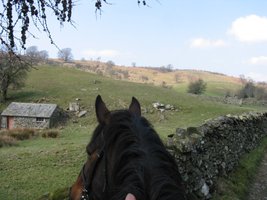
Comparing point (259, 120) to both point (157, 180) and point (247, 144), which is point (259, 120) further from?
point (157, 180)

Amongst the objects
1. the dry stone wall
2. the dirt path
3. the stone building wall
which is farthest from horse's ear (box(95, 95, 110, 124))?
the stone building wall

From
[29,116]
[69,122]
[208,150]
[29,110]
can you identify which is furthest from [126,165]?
[29,110]

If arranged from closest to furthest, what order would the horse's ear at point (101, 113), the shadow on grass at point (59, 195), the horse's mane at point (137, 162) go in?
the horse's mane at point (137, 162)
the horse's ear at point (101, 113)
the shadow on grass at point (59, 195)

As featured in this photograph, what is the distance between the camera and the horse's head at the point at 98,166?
2.07 meters

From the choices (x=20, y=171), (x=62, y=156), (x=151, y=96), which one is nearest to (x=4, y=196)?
(x=20, y=171)

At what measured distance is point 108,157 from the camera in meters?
2.08

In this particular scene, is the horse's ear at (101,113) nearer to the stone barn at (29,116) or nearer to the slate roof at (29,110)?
the stone barn at (29,116)

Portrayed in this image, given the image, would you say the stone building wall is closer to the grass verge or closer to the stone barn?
the stone barn

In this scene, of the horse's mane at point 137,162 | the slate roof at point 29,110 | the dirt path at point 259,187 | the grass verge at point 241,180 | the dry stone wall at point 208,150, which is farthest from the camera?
the slate roof at point 29,110

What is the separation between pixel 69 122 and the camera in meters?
43.2

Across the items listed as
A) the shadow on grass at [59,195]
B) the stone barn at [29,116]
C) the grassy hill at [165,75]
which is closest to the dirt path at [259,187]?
the shadow on grass at [59,195]

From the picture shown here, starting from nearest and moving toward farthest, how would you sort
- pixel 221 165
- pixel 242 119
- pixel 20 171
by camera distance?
1. pixel 221 165
2. pixel 242 119
3. pixel 20 171

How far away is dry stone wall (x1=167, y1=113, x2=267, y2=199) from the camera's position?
643cm

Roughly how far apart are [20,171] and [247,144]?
31.5ft
